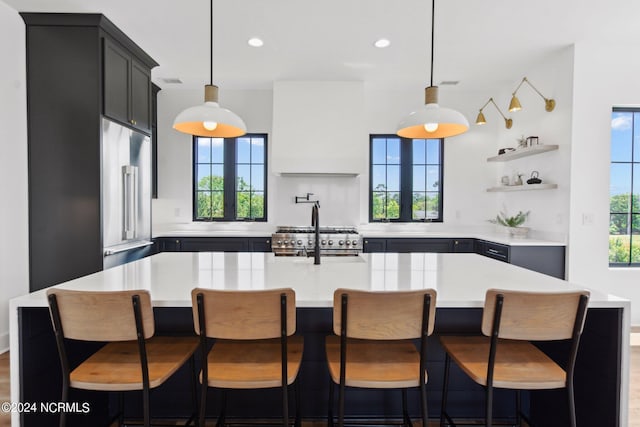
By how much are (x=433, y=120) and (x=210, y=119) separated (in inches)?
45.5

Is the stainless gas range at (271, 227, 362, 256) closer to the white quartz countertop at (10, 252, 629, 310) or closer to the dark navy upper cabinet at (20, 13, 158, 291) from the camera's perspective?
the white quartz countertop at (10, 252, 629, 310)

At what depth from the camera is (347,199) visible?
15.3 ft

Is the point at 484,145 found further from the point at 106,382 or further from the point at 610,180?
the point at 106,382

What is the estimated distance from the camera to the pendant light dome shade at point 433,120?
71.8 inches

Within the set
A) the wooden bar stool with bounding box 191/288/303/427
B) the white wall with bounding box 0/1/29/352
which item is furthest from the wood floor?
the wooden bar stool with bounding box 191/288/303/427

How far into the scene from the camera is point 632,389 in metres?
2.27

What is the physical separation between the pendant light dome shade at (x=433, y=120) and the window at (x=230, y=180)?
9.77 feet

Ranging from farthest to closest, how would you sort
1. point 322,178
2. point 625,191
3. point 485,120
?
point 322,178 < point 485,120 < point 625,191

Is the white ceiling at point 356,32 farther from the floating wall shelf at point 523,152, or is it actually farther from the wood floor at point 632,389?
the wood floor at point 632,389

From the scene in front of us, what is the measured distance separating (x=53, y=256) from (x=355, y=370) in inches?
111

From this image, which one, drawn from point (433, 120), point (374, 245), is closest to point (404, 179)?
point (374, 245)

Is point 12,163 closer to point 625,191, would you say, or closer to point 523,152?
point 523,152

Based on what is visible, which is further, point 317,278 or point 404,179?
point 404,179

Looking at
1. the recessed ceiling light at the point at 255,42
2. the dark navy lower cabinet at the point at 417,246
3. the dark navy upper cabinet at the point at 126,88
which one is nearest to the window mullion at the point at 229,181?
the dark navy upper cabinet at the point at 126,88
